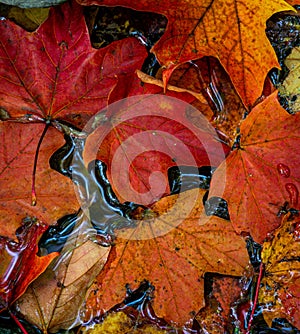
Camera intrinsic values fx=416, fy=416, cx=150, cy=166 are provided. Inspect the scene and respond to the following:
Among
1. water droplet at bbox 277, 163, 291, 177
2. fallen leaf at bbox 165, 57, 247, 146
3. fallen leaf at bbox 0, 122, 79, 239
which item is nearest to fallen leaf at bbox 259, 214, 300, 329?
water droplet at bbox 277, 163, 291, 177

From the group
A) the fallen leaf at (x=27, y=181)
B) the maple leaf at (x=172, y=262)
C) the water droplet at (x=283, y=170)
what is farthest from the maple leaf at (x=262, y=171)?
the fallen leaf at (x=27, y=181)

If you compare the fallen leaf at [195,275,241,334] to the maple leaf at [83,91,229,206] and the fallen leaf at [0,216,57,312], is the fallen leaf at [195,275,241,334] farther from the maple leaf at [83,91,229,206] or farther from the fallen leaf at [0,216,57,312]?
the fallen leaf at [0,216,57,312]

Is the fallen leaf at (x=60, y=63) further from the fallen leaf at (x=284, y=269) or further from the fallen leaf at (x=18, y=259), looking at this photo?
the fallen leaf at (x=284, y=269)

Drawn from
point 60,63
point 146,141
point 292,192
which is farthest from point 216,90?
point 60,63

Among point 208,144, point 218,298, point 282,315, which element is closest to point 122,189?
point 208,144

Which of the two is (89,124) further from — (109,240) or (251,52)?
(251,52)

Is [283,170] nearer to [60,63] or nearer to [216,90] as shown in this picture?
[216,90]
